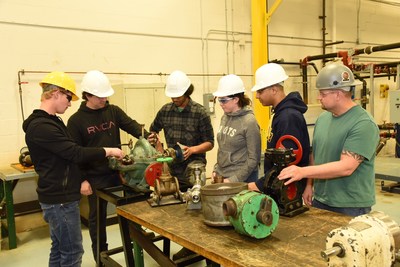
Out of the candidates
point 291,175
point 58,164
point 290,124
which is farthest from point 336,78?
point 58,164

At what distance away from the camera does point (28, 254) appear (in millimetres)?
3211

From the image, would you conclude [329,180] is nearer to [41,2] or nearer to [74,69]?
[74,69]

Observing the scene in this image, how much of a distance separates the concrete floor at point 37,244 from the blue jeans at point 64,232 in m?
0.86

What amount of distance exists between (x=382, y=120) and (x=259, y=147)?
7.01 metres

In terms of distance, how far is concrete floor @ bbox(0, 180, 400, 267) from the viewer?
9.91ft

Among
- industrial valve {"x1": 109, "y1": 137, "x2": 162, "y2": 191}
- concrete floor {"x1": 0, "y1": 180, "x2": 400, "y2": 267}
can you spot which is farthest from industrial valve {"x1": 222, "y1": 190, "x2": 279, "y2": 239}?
concrete floor {"x1": 0, "y1": 180, "x2": 400, "y2": 267}

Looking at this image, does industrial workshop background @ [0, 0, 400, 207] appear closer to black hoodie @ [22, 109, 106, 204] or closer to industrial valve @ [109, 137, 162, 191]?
industrial valve @ [109, 137, 162, 191]

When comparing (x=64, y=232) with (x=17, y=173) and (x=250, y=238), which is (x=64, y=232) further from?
(x=17, y=173)

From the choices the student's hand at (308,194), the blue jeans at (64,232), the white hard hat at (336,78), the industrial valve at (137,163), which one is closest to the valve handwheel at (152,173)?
the industrial valve at (137,163)

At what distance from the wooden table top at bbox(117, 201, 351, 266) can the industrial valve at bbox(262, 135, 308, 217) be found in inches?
1.8

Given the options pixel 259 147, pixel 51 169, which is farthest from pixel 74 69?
pixel 259 147

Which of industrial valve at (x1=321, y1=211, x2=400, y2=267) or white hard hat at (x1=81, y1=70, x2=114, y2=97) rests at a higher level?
white hard hat at (x1=81, y1=70, x2=114, y2=97)

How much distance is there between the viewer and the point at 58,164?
202cm

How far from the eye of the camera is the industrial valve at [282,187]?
1.60 m
